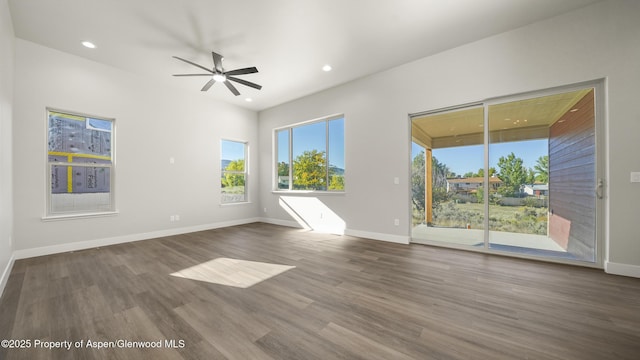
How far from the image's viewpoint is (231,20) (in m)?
2.96

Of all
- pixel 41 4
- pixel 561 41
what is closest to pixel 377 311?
pixel 561 41

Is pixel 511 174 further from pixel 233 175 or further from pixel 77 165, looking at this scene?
pixel 77 165

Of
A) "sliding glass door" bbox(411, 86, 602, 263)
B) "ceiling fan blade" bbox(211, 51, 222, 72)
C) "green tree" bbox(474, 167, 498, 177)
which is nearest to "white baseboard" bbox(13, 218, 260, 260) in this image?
"ceiling fan blade" bbox(211, 51, 222, 72)

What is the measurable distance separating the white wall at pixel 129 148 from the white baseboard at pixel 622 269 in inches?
261

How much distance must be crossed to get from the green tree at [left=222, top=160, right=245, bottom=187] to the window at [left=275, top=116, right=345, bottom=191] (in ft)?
3.37

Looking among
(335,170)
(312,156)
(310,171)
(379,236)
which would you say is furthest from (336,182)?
(379,236)

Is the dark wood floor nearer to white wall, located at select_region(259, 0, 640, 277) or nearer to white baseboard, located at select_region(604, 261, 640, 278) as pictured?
white baseboard, located at select_region(604, 261, 640, 278)

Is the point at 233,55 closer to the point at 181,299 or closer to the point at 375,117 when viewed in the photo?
the point at 375,117

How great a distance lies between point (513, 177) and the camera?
3.36 m

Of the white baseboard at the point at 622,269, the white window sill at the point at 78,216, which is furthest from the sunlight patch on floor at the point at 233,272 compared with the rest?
the white baseboard at the point at 622,269

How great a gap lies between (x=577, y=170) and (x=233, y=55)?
17.4 feet

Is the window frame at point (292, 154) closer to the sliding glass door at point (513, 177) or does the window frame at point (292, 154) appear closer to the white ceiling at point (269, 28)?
the white ceiling at point (269, 28)

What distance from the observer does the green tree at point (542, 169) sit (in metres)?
3.15

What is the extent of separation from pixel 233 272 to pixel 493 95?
443cm
